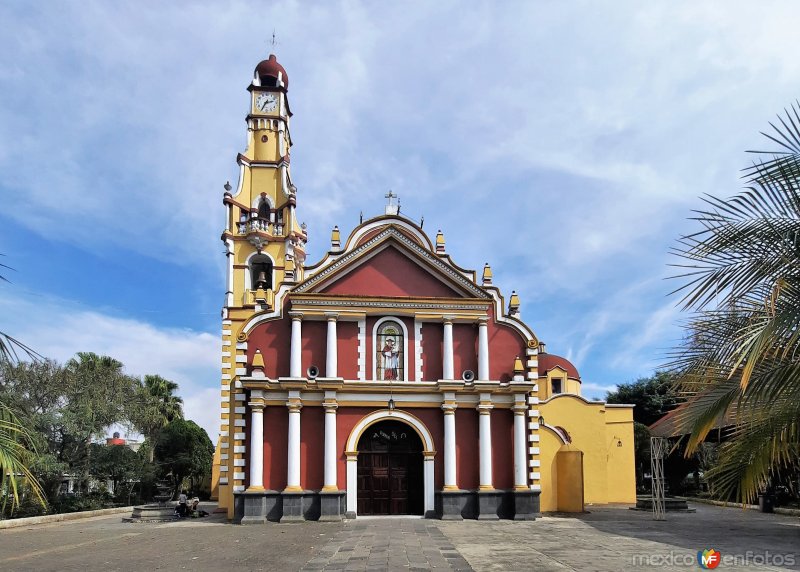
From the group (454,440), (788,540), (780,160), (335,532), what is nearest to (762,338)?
(780,160)

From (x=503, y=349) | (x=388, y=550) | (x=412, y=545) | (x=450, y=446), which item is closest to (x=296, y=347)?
(x=450, y=446)

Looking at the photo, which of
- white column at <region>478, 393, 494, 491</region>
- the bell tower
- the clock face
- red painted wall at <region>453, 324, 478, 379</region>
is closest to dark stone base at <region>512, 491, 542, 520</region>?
white column at <region>478, 393, 494, 491</region>

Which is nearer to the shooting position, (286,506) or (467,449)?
(286,506)

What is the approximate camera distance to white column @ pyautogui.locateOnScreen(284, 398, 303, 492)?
2033cm

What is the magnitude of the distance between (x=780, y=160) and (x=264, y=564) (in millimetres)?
10469

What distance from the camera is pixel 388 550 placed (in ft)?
44.7

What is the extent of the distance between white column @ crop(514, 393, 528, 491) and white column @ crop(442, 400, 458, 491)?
1959 millimetres

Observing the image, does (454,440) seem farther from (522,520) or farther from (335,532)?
(335,532)

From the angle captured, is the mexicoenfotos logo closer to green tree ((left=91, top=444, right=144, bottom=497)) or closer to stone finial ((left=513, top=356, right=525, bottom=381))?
stone finial ((left=513, top=356, right=525, bottom=381))

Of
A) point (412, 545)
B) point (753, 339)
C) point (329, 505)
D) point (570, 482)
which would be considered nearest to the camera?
point (753, 339)

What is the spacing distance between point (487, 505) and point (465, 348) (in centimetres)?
499

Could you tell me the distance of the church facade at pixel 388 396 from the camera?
20.7 metres

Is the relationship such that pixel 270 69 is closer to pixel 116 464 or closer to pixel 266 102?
pixel 266 102

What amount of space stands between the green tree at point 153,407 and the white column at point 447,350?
1491 centimetres
